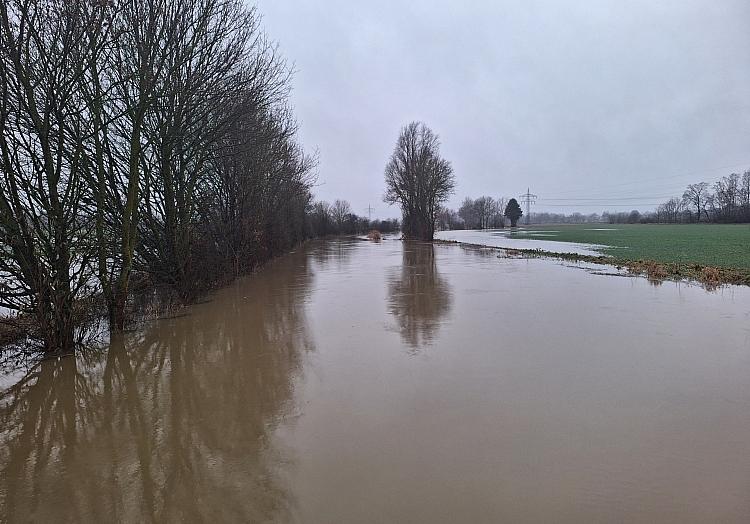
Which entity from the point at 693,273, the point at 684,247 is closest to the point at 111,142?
the point at 693,273

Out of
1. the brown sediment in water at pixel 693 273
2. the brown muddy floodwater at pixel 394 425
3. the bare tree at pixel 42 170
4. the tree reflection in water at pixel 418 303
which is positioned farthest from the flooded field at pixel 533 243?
the bare tree at pixel 42 170

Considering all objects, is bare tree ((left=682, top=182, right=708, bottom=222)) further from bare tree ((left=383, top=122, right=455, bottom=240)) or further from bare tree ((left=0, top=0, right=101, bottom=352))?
bare tree ((left=0, top=0, right=101, bottom=352))

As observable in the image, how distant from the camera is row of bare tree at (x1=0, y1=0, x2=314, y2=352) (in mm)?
6367

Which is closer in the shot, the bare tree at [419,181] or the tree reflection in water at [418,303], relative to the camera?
the tree reflection in water at [418,303]

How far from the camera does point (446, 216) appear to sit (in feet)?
350

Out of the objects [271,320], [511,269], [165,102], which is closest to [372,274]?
[511,269]

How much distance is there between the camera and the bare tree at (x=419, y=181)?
1831 inches

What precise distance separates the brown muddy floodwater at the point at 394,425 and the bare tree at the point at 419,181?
3905 cm

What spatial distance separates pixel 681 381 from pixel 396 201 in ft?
160

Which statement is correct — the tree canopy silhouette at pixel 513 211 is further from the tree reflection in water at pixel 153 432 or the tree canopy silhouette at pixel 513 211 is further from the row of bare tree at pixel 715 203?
the tree reflection in water at pixel 153 432

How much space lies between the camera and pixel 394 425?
160 inches

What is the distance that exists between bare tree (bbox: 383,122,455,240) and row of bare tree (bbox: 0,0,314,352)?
3330cm

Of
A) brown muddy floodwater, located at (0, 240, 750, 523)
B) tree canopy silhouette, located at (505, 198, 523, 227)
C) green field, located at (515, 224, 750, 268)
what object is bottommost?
brown muddy floodwater, located at (0, 240, 750, 523)

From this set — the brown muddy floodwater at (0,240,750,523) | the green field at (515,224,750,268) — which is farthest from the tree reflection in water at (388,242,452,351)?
the green field at (515,224,750,268)
